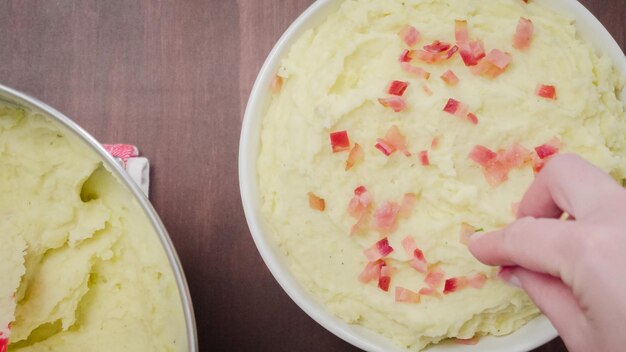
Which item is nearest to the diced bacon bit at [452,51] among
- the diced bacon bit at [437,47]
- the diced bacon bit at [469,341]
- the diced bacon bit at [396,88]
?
the diced bacon bit at [437,47]

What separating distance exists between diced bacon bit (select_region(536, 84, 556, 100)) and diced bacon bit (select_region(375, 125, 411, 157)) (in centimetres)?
32

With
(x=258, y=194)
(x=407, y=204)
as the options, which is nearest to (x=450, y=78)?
(x=407, y=204)

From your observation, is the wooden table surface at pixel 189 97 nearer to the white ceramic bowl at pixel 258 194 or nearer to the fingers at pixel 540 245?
the white ceramic bowl at pixel 258 194

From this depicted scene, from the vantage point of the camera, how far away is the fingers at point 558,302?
0.88 meters

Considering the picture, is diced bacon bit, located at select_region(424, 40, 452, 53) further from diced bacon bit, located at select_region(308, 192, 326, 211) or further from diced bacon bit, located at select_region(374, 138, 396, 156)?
diced bacon bit, located at select_region(308, 192, 326, 211)

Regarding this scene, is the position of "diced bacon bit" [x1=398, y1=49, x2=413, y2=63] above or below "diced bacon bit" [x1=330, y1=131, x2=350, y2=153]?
above

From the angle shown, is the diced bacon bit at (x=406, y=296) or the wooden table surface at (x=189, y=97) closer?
the diced bacon bit at (x=406, y=296)

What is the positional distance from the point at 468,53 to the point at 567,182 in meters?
0.48

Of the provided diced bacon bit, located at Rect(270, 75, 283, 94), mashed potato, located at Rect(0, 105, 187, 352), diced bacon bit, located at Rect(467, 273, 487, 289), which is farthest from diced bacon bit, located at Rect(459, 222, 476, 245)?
mashed potato, located at Rect(0, 105, 187, 352)

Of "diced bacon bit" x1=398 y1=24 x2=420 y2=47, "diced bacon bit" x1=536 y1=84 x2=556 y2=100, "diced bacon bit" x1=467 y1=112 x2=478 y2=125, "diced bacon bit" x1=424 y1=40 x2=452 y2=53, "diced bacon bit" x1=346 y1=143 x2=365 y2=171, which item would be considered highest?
"diced bacon bit" x1=398 y1=24 x2=420 y2=47

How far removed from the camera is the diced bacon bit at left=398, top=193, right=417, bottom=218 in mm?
1285

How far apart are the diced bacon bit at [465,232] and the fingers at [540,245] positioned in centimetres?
28

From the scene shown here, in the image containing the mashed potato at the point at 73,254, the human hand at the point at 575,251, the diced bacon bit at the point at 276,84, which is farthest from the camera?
the diced bacon bit at the point at 276,84

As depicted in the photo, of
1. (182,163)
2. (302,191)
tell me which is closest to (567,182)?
(302,191)
